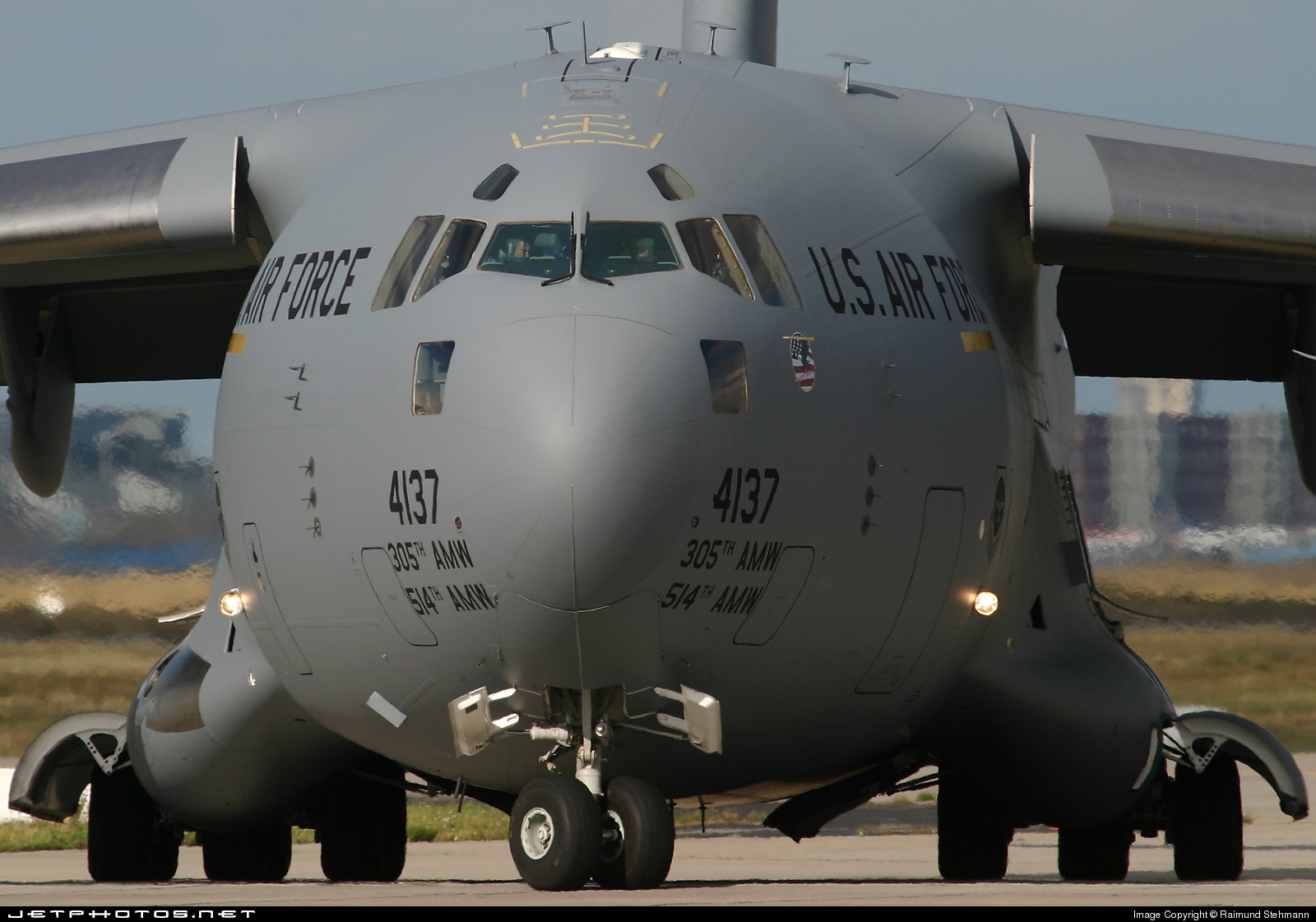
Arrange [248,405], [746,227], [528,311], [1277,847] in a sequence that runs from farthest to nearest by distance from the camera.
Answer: [1277,847] → [248,405] → [746,227] → [528,311]

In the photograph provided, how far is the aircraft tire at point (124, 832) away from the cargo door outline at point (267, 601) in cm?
266

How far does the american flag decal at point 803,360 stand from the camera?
8.26 meters

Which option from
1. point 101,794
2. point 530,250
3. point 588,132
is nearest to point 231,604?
point 101,794

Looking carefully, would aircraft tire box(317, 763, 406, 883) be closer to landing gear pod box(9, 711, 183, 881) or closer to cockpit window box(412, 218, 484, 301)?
landing gear pod box(9, 711, 183, 881)

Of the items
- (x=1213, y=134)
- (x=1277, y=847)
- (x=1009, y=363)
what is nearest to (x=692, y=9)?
(x=1213, y=134)

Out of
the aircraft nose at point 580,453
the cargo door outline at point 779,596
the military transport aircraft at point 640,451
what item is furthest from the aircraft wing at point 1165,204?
the aircraft nose at point 580,453

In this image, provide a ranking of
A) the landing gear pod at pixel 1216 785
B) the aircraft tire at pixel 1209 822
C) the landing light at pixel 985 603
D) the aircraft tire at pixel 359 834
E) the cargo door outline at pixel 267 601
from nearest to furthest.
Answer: the cargo door outline at pixel 267 601
the landing light at pixel 985 603
the landing gear pod at pixel 1216 785
the aircraft tire at pixel 1209 822
the aircraft tire at pixel 359 834

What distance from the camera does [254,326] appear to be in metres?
9.45

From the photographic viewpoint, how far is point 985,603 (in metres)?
9.50

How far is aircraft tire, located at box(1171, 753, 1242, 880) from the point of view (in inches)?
457

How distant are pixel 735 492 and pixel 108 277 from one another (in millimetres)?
5156

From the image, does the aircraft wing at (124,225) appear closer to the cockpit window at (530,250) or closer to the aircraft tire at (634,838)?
the cockpit window at (530,250)

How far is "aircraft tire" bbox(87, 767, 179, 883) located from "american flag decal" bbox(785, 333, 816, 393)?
5272 mm

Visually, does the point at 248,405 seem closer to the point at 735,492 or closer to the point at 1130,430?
the point at 735,492
